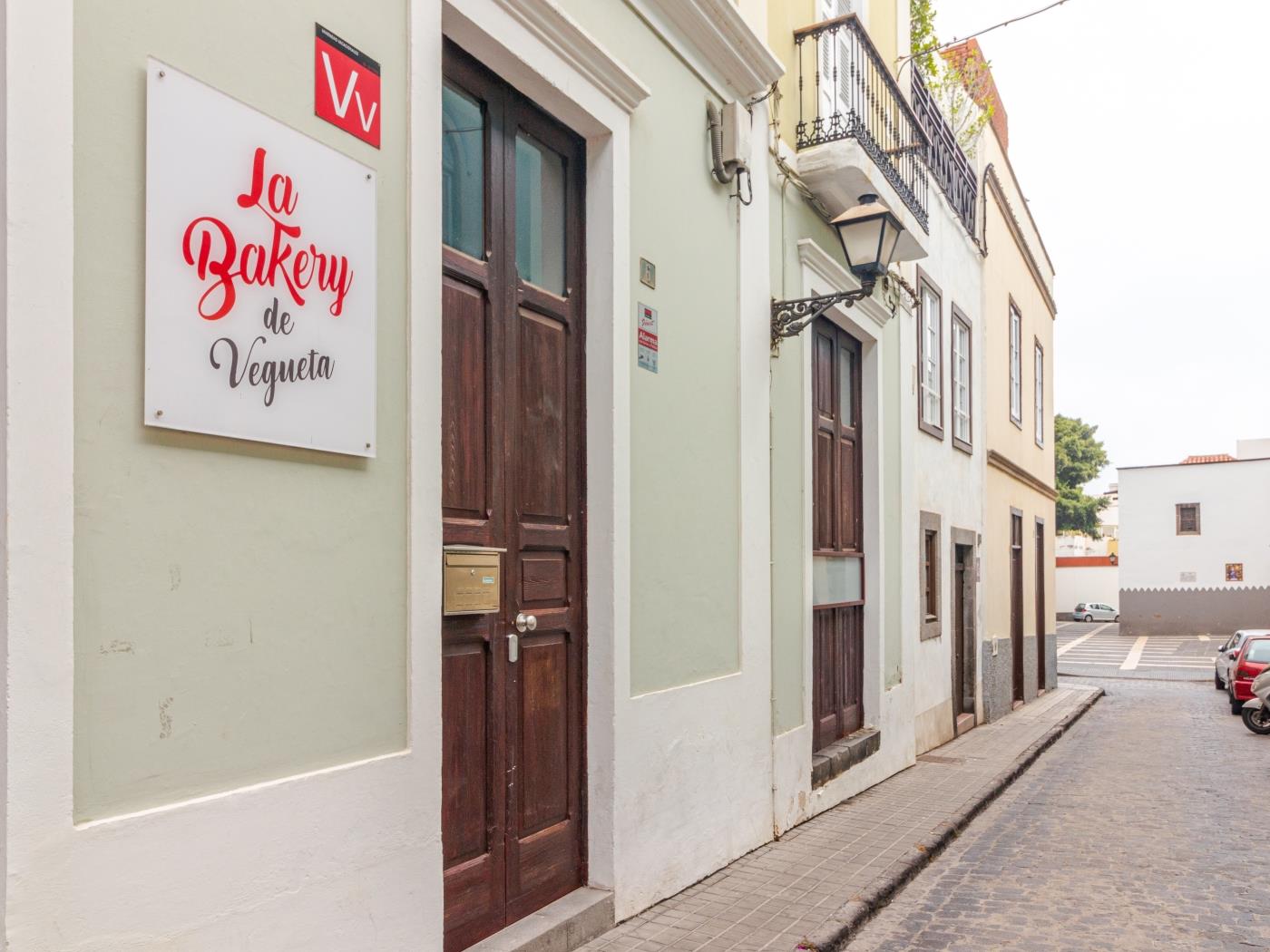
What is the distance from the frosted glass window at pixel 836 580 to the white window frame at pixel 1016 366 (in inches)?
338

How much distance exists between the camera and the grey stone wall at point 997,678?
1427 centimetres

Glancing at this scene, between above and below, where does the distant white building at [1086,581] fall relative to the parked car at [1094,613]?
above

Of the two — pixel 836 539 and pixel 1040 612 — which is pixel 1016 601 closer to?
pixel 1040 612

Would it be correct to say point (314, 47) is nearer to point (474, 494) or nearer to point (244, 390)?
point (244, 390)

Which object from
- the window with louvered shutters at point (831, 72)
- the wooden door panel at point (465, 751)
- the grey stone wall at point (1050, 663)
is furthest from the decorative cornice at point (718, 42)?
the grey stone wall at point (1050, 663)

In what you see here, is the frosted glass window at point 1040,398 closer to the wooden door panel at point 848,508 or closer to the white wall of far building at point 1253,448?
the wooden door panel at point 848,508

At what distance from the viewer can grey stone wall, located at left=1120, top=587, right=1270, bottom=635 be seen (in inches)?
1622

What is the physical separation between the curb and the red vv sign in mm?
3836

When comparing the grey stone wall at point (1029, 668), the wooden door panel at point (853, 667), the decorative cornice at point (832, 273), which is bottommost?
the grey stone wall at point (1029, 668)

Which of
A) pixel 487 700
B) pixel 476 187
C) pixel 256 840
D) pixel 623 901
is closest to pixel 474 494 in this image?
pixel 487 700

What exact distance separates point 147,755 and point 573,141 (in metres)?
3.48

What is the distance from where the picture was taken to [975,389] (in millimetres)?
14375

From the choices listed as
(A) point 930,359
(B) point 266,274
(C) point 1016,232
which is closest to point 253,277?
(B) point 266,274

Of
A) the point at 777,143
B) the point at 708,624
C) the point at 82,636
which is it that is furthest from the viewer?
the point at 777,143
